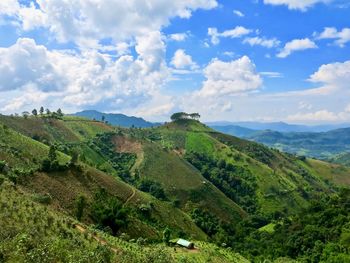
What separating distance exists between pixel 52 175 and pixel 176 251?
42.4m

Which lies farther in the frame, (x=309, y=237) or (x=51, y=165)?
(x=309, y=237)

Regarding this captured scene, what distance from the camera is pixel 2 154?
104625 mm

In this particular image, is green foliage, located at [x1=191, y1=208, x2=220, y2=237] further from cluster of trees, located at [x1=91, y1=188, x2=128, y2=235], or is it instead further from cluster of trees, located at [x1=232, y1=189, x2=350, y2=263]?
cluster of trees, located at [x1=91, y1=188, x2=128, y2=235]

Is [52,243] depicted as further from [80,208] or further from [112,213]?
[112,213]

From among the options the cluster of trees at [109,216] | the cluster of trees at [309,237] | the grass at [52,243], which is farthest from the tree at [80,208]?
the cluster of trees at [309,237]

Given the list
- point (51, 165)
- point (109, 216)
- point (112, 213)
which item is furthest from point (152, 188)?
point (109, 216)

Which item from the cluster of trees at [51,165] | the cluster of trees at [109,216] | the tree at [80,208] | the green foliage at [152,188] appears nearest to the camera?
the tree at [80,208]

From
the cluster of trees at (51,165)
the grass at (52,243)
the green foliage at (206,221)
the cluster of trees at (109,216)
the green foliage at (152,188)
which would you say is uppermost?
the cluster of trees at (51,165)

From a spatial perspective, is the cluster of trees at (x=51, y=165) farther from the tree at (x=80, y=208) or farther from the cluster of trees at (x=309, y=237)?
the cluster of trees at (x=309, y=237)

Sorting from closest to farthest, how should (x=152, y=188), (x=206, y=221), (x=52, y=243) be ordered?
1. (x=52, y=243)
2. (x=206, y=221)
3. (x=152, y=188)

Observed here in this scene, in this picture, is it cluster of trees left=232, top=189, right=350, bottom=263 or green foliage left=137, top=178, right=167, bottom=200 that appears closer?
cluster of trees left=232, top=189, right=350, bottom=263

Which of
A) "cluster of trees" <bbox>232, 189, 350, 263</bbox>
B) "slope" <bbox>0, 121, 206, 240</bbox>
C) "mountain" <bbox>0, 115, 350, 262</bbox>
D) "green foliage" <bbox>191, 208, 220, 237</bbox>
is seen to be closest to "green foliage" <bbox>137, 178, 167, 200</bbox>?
"mountain" <bbox>0, 115, 350, 262</bbox>

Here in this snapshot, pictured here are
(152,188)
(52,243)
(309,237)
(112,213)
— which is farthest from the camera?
(152,188)

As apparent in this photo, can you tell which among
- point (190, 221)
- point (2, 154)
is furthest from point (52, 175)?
point (190, 221)
